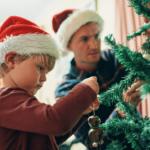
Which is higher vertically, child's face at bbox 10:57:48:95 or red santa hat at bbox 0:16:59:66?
red santa hat at bbox 0:16:59:66

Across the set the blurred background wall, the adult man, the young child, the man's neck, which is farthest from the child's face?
the man's neck

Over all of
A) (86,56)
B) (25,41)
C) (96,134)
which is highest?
(25,41)

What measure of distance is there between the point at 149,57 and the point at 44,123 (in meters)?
0.36

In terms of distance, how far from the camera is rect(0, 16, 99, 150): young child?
48cm

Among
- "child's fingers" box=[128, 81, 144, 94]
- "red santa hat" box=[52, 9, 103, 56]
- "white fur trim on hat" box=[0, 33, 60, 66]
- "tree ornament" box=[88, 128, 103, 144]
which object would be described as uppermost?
"red santa hat" box=[52, 9, 103, 56]

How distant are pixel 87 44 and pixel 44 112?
0.73m

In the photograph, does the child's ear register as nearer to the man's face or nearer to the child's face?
the child's face

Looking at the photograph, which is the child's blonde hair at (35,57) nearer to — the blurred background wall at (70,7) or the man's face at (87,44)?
the blurred background wall at (70,7)

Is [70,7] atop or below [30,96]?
atop

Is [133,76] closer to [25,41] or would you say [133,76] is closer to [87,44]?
[25,41]

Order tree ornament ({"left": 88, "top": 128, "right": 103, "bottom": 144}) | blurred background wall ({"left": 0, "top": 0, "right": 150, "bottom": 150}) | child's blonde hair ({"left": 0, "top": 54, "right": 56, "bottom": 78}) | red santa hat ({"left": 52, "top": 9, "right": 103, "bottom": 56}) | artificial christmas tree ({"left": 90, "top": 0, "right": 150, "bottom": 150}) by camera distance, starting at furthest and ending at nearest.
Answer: blurred background wall ({"left": 0, "top": 0, "right": 150, "bottom": 150})
red santa hat ({"left": 52, "top": 9, "right": 103, "bottom": 56})
child's blonde hair ({"left": 0, "top": 54, "right": 56, "bottom": 78})
tree ornament ({"left": 88, "top": 128, "right": 103, "bottom": 144})
artificial christmas tree ({"left": 90, "top": 0, "right": 150, "bottom": 150})

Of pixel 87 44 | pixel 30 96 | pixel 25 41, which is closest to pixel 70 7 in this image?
pixel 87 44

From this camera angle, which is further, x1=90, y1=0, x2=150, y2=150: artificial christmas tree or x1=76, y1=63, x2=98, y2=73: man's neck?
x1=76, y1=63, x2=98, y2=73: man's neck

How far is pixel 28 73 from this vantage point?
0.62m
